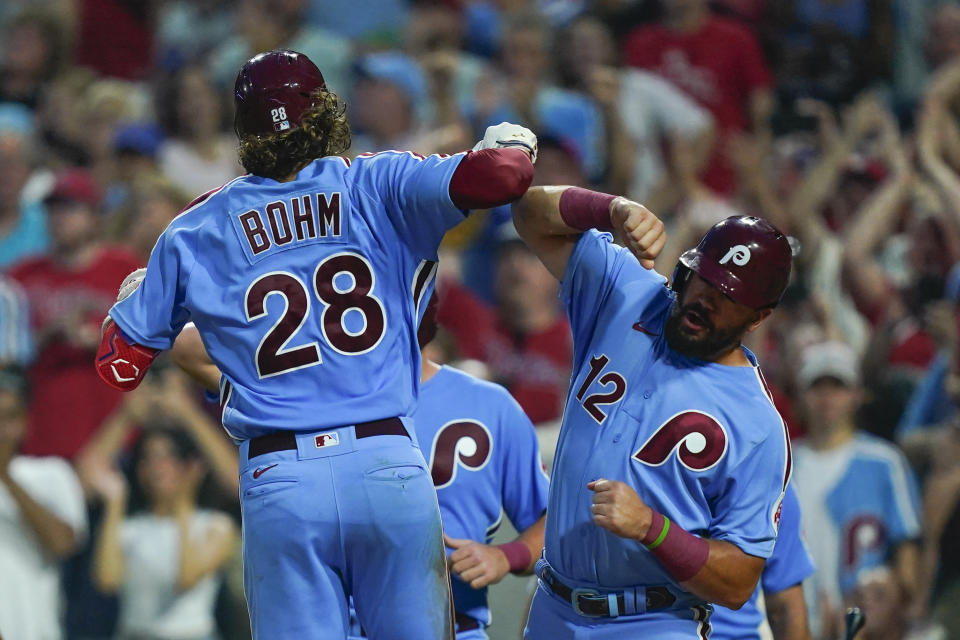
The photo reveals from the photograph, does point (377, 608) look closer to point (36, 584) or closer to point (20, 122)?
point (36, 584)

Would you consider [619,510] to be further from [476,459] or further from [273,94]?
[273,94]

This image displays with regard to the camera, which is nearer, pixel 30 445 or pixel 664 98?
pixel 30 445

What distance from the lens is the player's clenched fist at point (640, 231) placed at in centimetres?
350

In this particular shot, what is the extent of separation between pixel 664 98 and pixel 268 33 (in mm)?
2664

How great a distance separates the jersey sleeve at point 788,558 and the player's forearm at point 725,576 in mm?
871

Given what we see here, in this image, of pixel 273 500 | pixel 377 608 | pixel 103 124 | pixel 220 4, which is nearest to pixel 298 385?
pixel 273 500

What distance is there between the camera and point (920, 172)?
26.3 feet

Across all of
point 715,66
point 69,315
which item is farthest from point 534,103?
point 69,315

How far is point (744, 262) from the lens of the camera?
3611mm

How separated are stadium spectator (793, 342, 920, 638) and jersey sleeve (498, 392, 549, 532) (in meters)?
2.35

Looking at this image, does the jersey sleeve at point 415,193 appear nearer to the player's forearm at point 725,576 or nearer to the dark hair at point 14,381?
the player's forearm at point 725,576

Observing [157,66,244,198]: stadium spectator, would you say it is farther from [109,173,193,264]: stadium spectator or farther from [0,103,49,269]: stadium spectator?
[0,103,49,269]: stadium spectator

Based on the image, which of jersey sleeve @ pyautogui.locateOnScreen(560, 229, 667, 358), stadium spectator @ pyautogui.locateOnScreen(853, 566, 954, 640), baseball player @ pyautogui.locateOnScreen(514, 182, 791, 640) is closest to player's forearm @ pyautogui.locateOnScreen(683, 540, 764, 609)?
baseball player @ pyautogui.locateOnScreen(514, 182, 791, 640)

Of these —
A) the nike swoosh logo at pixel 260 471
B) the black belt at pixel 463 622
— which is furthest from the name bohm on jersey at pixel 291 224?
the black belt at pixel 463 622
